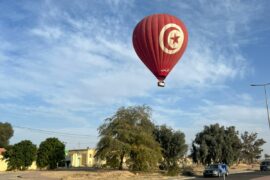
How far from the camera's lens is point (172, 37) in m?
27.0

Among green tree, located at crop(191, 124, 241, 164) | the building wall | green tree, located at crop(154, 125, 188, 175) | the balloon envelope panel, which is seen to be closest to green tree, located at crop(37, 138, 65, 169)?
green tree, located at crop(154, 125, 188, 175)

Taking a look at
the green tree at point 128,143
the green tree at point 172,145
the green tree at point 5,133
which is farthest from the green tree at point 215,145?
the green tree at point 5,133

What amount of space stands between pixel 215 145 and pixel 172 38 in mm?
48818

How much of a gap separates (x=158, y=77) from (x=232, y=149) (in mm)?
52567

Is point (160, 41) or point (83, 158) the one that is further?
point (83, 158)

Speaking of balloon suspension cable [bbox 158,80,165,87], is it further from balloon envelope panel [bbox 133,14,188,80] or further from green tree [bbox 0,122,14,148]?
green tree [bbox 0,122,14,148]

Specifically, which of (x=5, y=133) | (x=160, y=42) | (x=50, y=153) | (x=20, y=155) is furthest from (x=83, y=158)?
(x=160, y=42)

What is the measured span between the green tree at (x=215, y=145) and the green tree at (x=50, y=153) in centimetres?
2383

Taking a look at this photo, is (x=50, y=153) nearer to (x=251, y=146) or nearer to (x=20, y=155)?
(x=20, y=155)

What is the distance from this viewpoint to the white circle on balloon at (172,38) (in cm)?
2686

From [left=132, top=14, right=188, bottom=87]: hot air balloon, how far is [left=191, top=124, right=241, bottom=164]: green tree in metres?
46.6

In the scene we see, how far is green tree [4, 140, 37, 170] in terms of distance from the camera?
2645 inches

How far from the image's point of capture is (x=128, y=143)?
51500mm

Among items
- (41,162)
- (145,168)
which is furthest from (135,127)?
(41,162)
